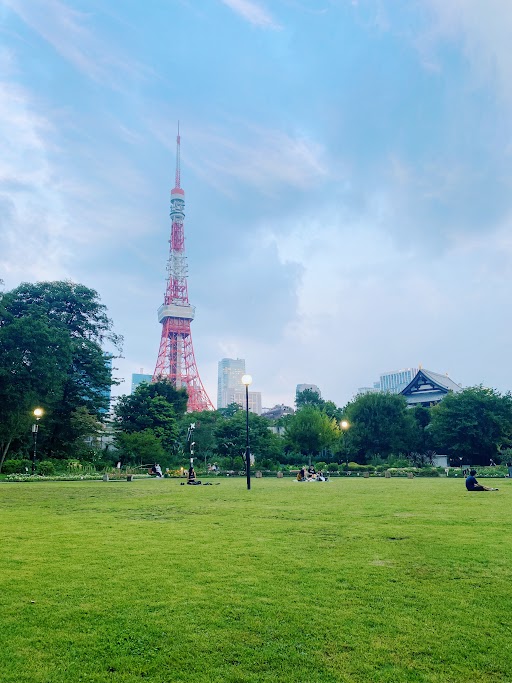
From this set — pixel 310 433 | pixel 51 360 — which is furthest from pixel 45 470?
pixel 310 433

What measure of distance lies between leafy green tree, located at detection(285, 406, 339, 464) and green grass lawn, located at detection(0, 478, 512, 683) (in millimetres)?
38930

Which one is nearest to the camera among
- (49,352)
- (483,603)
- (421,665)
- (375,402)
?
(421,665)

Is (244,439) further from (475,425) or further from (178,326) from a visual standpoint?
(178,326)

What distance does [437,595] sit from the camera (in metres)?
5.30

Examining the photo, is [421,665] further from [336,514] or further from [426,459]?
[426,459]

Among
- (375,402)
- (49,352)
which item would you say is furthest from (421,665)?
(375,402)

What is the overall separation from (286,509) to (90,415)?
32.5m

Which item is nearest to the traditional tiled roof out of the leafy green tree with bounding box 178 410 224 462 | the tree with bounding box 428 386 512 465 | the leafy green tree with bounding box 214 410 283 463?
the tree with bounding box 428 386 512 465

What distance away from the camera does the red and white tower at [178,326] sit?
85.3 m

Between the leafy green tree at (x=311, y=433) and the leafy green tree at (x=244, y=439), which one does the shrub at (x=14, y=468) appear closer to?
the leafy green tree at (x=244, y=439)

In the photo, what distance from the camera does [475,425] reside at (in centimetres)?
4500

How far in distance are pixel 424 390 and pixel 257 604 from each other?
5889 cm

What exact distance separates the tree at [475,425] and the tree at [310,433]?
1024cm

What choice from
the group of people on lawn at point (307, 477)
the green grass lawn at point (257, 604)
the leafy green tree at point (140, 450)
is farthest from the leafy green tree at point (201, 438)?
the green grass lawn at point (257, 604)
